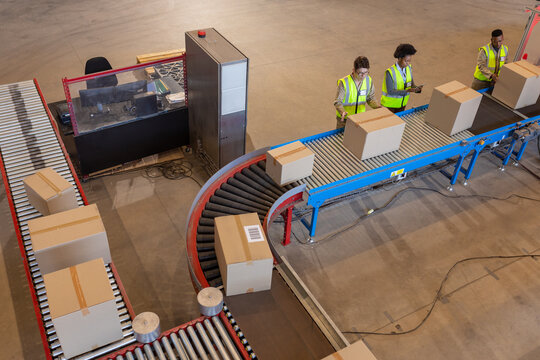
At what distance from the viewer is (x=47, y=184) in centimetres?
483

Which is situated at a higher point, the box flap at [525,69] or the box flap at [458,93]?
the box flap at [525,69]

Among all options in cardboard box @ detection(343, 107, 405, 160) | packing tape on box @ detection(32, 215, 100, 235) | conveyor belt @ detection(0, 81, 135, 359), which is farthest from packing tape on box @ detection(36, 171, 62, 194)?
cardboard box @ detection(343, 107, 405, 160)

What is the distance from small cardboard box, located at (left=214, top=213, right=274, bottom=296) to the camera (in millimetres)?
4098

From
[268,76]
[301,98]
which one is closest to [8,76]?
[268,76]

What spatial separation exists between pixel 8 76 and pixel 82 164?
4123 millimetres

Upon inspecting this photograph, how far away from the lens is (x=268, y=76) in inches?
407

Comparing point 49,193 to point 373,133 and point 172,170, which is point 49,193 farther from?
point 373,133

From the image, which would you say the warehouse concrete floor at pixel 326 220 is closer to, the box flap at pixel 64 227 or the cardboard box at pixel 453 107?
the cardboard box at pixel 453 107

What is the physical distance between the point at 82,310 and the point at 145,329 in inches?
19.8

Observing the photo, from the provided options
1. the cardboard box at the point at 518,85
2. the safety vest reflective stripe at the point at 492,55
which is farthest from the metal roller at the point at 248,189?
the safety vest reflective stripe at the point at 492,55

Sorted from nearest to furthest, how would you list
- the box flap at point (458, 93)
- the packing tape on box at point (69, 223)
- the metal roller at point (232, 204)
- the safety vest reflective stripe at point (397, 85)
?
the packing tape on box at point (69, 223) < the metal roller at point (232, 204) < the box flap at point (458, 93) < the safety vest reflective stripe at point (397, 85)

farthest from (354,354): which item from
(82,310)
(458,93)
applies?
(458,93)

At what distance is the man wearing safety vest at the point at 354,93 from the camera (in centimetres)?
647

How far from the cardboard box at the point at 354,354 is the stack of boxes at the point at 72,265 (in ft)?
5.61
